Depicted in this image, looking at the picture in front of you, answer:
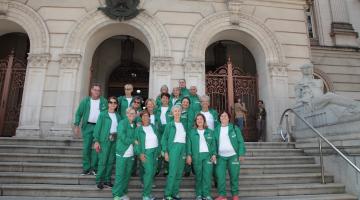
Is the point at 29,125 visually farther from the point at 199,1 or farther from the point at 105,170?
the point at 199,1

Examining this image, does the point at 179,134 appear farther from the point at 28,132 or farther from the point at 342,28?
the point at 342,28

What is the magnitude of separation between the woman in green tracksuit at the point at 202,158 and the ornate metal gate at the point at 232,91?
20.5 ft

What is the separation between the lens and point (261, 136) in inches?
463

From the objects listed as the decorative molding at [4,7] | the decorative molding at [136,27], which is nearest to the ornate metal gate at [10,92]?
the decorative molding at [4,7]

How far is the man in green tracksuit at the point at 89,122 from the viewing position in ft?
20.9

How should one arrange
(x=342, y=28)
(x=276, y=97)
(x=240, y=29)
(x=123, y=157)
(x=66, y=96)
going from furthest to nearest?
(x=342, y=28), (x=240, y=29), (x=276, y=97), (x=66, y=96), (x=123, y=157)

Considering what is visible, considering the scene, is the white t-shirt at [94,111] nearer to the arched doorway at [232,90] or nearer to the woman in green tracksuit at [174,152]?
the woman in green tracksuit at [174,152]

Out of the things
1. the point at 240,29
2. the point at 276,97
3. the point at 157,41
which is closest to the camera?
the point at 157,41

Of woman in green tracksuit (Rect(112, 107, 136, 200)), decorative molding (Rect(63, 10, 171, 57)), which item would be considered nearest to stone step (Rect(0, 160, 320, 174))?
woman in green tracksuit (Rect(112, 107, 136, 200))

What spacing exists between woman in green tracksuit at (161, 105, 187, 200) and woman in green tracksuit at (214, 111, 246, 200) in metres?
0.72

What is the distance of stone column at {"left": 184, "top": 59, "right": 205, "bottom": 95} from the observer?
11.4m

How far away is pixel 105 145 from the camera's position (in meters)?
5.80

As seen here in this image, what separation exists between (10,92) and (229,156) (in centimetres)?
978

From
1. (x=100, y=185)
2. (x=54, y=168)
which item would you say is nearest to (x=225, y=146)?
(x=100, y=185)
